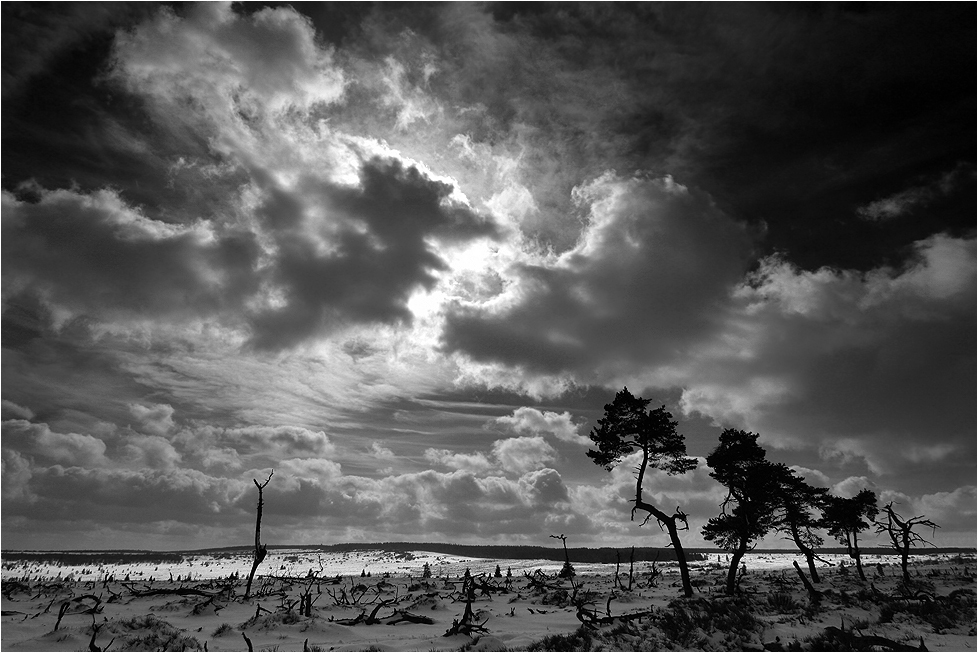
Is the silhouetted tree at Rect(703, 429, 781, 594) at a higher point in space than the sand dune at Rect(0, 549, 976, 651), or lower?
higher

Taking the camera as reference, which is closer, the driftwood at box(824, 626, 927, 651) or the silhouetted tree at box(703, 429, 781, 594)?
the driftwood at box(824, 626, 927, 651)

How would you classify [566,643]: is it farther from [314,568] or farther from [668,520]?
[314,568]

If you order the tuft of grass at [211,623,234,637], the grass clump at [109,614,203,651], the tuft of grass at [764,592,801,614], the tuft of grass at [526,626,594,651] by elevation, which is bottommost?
the tuft of grass at [211,623,234,637]

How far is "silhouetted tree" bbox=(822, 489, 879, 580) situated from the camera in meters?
39.1

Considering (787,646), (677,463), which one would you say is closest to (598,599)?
(677,463)

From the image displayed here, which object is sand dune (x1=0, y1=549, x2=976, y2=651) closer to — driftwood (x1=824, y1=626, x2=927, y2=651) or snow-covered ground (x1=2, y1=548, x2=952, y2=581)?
driftwood (x1=824, y1=626, x2=927, y2=651)

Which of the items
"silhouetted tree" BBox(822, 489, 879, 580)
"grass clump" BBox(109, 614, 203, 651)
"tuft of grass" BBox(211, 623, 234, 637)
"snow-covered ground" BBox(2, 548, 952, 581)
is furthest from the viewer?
"snow-covered ground" BBox(2, 548, 952, 581)

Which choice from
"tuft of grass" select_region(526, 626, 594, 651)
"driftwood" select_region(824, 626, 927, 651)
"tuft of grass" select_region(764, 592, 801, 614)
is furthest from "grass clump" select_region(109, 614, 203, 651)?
"tuft of grass" select_region(764, 592, 801, 614)

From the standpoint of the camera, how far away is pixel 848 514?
3912 centimetres

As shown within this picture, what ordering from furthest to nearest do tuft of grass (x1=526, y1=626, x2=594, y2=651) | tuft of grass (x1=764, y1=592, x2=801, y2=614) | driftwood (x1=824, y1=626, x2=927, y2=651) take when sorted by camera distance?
1. tuft of grass (x1=764, y1=592, x2=801, y2=614)
2. tuft of grass (x1=526, y1=626, x2=594, y2=651)
3. driftwood (x1=824, y1=626, x2=927, y2=651)

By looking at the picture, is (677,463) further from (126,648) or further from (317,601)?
(126,648)

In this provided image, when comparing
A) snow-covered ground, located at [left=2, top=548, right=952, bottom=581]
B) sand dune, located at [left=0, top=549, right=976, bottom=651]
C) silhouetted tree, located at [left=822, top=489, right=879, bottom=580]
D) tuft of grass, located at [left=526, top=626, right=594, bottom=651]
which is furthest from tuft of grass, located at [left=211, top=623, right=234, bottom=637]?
silhouetted tree, located at [left=822, top=489, right=879, bottom=580]

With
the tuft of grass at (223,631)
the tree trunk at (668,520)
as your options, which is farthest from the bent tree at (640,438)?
the tuft of grass at (223,631)

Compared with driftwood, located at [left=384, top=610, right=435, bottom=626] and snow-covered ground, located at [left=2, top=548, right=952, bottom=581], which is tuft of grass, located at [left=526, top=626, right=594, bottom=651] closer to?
driftwood, located at [left=384, top=610, right=435, bottom=626]
